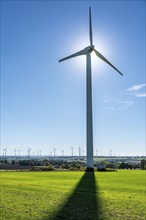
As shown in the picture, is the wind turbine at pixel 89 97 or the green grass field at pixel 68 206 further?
the wind turbine at pixel 89 97

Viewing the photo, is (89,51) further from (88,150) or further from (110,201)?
(110,201)

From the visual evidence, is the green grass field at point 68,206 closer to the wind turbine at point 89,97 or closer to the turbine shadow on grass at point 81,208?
the turbine shadow on grass at point 81,208

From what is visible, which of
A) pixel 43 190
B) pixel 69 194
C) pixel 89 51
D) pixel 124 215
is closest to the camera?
pixel 124 215

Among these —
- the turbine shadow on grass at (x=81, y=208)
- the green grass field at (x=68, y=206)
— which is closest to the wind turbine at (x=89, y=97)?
the green grass field at (x=68, y=206)

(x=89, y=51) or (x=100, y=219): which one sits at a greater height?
(x=89, y=51)

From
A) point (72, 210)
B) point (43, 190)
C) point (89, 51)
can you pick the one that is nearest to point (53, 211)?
point (72, 210)

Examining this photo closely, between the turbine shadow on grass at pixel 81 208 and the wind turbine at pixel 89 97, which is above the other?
the wind turbine at pixel 89 97

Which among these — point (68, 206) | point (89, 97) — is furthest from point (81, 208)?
point (89, 97)

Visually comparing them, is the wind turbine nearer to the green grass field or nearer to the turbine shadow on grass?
the green grass field

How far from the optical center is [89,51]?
75500 millimetres

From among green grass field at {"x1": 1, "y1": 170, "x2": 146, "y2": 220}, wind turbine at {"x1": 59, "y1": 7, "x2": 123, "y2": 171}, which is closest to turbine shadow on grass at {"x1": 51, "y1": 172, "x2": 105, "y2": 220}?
green grass field at {"x1": 1, "y1": 170, "x2": 146, "y2": 220}

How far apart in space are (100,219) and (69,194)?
9.83 metres

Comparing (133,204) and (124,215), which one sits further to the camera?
(133,204)

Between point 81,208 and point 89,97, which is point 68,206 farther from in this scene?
point 89,97
